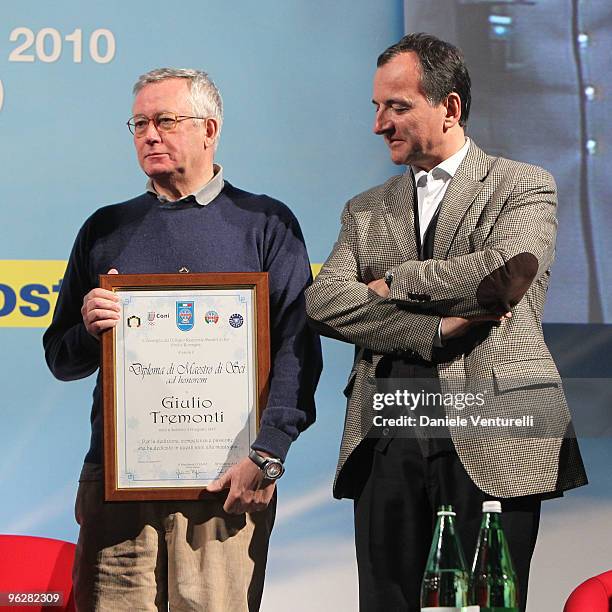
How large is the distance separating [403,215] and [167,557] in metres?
1.25

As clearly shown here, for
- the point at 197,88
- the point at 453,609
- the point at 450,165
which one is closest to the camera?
the point at 453,609

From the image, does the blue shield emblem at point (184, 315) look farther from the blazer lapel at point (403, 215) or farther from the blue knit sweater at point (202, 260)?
the blazer lapel at point (403, 215)

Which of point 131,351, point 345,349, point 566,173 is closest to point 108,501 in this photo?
point 131,351

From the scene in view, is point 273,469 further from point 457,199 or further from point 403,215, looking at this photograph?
point 457,199

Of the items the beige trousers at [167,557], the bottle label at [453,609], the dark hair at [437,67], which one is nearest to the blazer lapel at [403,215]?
the dark hair at [437,67]

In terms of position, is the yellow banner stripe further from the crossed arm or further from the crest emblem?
the crossed arm

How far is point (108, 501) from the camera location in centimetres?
353

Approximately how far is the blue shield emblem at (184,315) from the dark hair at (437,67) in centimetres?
94

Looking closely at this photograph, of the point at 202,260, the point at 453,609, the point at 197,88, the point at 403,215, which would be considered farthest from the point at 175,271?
the point at 453,609

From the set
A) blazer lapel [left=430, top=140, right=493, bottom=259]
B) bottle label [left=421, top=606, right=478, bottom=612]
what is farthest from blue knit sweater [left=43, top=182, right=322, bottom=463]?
bottle label [left=421, top=606, right=478, bottom=612]

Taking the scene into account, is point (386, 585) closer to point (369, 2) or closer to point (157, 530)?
point (157, 530)

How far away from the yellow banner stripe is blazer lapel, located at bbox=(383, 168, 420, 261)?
0.76 metres

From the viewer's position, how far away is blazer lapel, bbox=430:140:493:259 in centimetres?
338

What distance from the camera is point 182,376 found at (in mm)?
3600
